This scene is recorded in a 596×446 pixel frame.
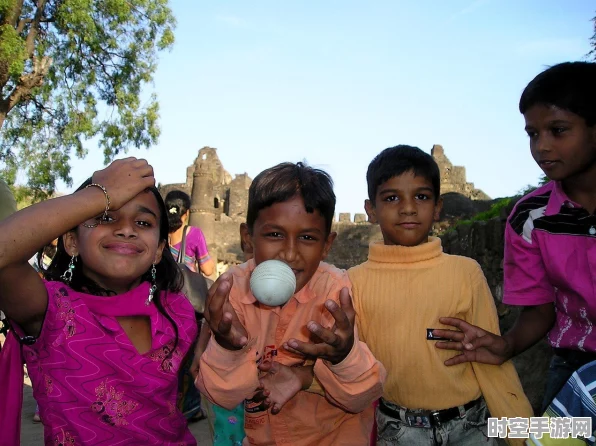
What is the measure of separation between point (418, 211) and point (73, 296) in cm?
146

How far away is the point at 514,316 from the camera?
4695 mm

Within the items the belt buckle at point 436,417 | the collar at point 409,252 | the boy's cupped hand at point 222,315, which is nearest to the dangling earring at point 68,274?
the boy's cupped hand at point 222,315

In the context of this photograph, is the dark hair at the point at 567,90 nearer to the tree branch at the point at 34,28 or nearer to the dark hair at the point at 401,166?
the dark hair at the point at 401,166

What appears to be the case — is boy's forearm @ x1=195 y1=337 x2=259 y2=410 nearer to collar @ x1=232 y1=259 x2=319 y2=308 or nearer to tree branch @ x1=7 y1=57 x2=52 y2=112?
collar @ x1=232 y1=259 x2=319 y2=308

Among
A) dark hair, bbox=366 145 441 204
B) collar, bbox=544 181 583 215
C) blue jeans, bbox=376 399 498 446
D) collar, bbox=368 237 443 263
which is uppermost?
dark hair, bbox=366 145 441 204

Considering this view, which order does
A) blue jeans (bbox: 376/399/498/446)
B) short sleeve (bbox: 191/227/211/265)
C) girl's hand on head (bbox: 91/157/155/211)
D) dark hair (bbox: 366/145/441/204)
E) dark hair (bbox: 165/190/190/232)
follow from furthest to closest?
short sleeve (bbox: 191/227/211/265) → dark hair (bbox: 165/190/190/232) → dark hair (bbox: 366/145/441/204) → blue jeans (bbox: 376/399/498/446) → girl's hand on head (bbox: 91/157/155/211)

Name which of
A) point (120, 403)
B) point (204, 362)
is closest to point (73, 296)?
point (120, 403)

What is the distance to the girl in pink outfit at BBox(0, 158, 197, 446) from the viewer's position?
1.87 m

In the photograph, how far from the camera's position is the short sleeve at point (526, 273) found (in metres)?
2.32

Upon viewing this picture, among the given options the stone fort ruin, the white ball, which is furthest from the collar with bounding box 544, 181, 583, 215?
the stone fort ruin

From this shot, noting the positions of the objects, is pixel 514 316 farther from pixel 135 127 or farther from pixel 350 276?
pixel 135 127

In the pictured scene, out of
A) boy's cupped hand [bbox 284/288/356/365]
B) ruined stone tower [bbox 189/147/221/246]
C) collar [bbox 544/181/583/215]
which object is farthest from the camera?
ruined stone tower [bbox 189/147/221/246]

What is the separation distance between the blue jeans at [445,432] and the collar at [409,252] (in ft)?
1.96

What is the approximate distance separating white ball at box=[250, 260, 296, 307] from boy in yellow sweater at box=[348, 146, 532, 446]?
0.46 m
